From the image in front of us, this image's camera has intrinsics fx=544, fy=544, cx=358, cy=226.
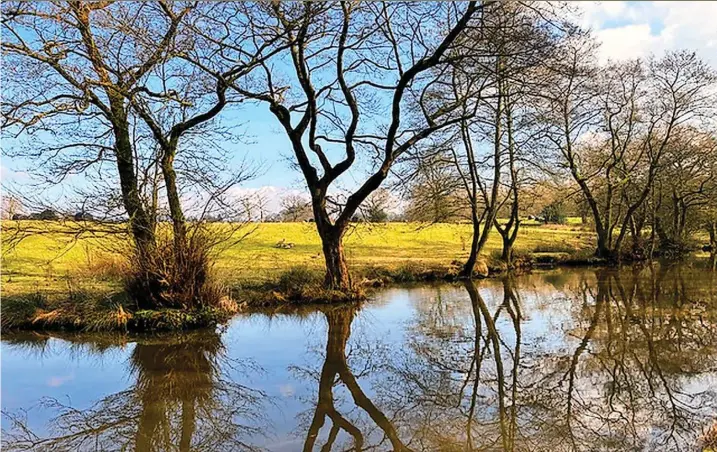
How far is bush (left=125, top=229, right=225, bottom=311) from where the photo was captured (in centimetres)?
1058

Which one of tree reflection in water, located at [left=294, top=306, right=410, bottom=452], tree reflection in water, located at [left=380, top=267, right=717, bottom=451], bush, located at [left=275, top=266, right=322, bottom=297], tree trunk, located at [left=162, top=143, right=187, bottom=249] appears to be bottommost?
tree reflection in water, located at [left=294, top=306, right=410, bottom=452]

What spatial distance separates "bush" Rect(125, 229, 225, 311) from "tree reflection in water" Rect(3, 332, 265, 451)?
2559 millimetres

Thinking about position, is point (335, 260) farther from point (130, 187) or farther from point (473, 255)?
point (473, 255)

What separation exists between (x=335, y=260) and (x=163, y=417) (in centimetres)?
819

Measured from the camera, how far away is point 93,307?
35.6 feet

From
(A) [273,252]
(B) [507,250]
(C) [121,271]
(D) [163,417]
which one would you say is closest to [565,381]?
(D) [163,417]

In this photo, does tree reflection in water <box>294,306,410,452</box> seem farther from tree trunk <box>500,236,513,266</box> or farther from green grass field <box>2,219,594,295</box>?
tree trunk <box>500,236,513,266</box>

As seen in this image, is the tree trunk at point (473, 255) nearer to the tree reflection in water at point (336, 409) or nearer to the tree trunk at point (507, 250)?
the tree trunk at point (507, 250)

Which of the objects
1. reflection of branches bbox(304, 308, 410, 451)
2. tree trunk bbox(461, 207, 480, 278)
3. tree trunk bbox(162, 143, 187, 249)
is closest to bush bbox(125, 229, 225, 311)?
tree trunk bbox(162, 143, 187, 249)

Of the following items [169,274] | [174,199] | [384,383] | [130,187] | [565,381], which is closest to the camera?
[565,381]

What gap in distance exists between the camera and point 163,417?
5961mm

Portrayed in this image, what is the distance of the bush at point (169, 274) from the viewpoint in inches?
416

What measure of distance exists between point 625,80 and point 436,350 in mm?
19626

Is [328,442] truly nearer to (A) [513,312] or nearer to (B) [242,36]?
(A) [513,312]
